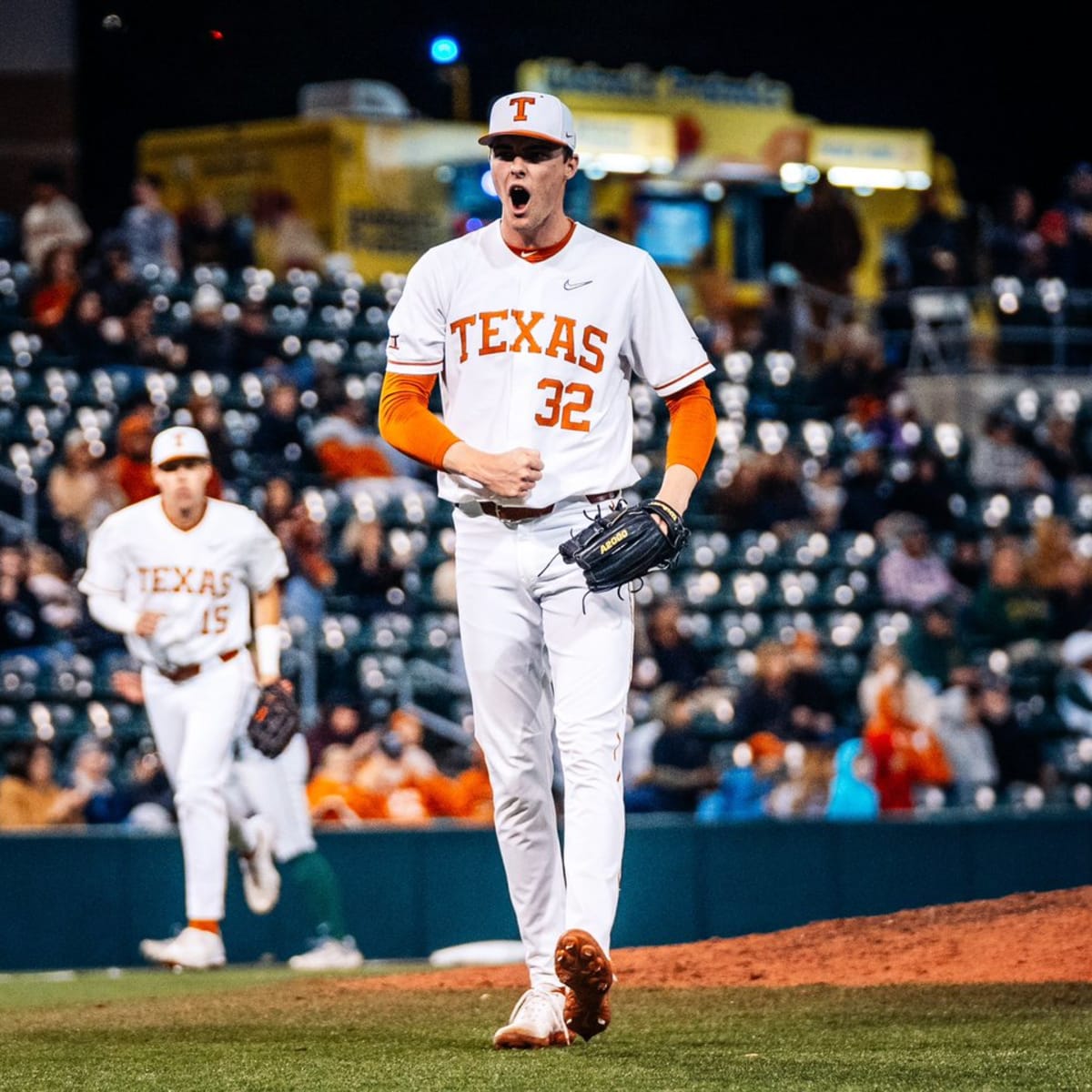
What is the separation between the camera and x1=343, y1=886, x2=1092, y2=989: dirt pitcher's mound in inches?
258

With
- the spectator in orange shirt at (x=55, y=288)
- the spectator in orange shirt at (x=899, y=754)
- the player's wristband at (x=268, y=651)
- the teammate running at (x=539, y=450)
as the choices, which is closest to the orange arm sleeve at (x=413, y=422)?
the teammate running at (x=539, y=450)

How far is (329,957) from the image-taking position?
8852 mm

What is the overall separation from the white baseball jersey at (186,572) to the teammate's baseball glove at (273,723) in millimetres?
342

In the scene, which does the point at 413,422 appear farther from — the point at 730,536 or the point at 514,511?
the point at 730,536

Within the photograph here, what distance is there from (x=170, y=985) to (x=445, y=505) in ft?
22.1

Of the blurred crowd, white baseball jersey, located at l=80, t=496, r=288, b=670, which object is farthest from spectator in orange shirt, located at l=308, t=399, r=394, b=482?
Answer: white baseball jersey, located at l=80, t=496, r=288, b=670

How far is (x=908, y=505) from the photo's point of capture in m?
15.1

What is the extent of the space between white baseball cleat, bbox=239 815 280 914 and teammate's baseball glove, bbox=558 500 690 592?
13.2ft

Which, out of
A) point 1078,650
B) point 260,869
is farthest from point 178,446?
point 1078,650

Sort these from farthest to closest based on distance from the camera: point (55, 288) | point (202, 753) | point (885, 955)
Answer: point (55, 288) → point (202, 753) → point (885, 955)

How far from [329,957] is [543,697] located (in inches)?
161

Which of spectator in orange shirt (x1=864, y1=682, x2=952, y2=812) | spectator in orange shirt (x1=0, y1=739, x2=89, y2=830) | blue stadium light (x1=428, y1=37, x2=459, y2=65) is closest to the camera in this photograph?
spectator in orange shirt (x1=0, y1=739, x2=89, y2=830)

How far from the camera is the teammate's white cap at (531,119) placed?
491 cm

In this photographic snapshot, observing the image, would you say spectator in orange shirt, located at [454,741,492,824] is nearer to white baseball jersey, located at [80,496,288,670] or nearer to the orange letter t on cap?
white baseball jersey, located at [80,496,288,670]
